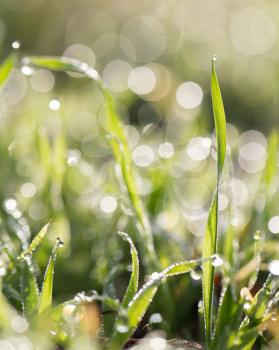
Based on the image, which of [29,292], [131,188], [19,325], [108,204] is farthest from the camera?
[108,204]

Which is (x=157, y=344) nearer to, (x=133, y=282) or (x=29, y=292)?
(x=133, y=282)

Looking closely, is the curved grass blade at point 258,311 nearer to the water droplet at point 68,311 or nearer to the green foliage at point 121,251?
the green foliage at point 121,251

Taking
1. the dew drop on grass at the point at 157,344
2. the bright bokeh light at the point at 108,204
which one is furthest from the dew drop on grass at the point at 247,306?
the bright bokeh light at the point at 108,204

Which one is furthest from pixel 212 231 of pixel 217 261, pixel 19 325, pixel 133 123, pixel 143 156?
pixel 133 123

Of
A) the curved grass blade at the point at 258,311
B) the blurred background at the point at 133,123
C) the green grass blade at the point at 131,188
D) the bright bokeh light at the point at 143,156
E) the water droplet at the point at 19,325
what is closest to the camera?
the water droplet at the point at 19,325

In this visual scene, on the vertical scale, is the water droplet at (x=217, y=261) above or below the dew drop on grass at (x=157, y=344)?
above

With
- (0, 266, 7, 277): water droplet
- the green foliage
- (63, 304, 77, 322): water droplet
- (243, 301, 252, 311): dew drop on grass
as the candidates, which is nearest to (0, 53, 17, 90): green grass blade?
the green foliage
